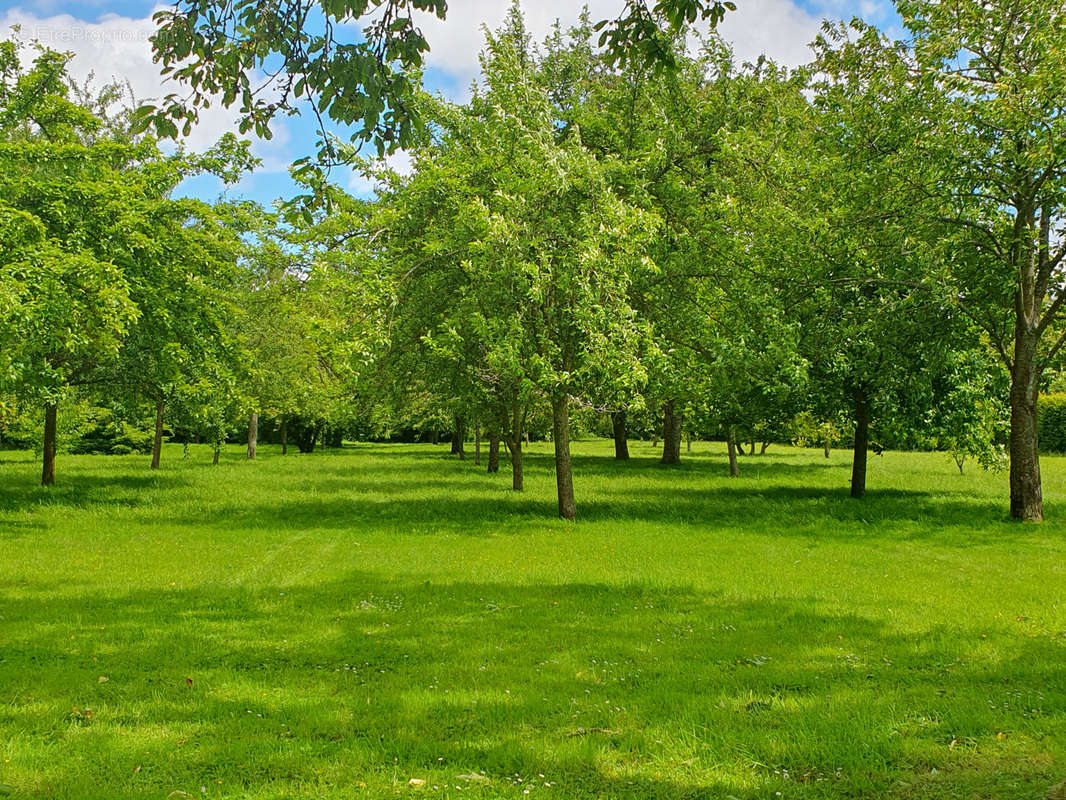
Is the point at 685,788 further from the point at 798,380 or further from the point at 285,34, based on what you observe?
the point at 798,380

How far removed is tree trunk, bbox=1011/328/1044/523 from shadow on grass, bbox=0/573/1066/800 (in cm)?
1024

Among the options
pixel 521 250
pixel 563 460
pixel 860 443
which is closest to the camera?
pixel 521 250

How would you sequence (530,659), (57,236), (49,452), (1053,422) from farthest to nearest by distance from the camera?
1. (1053,422)
2. (49,452)
3. (57,236)
4. (530,659)

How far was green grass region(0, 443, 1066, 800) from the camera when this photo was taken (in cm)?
471

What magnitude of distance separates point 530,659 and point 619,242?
10.1 metres

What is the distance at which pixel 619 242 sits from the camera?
50.5 ft

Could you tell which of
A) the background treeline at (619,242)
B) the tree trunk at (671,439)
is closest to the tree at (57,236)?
the background treeline at (619,242)

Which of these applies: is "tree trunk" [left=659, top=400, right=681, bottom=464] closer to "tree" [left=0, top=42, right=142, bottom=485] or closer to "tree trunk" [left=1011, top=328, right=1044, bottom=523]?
"tree trunk" [left=1011, top=328, right=1044, bottom=523]

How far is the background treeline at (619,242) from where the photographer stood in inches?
591

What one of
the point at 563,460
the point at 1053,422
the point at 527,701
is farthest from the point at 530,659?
the point at 1053,422

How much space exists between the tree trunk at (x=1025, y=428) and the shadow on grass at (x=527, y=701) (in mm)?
10245

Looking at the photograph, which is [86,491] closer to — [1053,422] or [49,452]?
[49,452]

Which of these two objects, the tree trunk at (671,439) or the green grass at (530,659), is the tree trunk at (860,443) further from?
the tree trunk at (671,439)

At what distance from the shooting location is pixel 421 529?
54.4 ft
